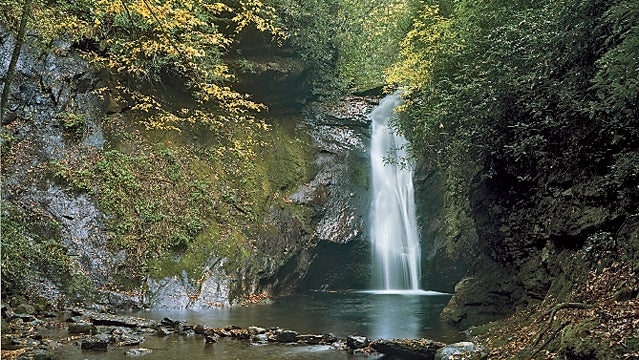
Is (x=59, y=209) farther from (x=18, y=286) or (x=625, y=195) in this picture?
(x=625, y=195)

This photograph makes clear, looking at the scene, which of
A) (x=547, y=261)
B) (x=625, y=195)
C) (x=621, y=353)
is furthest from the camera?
(x=547, y=261)

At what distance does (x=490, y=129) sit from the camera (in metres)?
8.31

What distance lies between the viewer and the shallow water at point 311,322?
6.90m

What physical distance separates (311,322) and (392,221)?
754 cm

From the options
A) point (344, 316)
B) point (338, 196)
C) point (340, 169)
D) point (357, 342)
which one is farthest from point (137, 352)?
point (340, 169)

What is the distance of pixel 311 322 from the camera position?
31.8 ft

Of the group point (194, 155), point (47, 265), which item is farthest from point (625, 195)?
point (194, 155)

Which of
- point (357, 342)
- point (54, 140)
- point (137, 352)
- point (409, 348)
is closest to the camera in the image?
point (137, 352)

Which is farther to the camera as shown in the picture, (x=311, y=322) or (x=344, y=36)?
(x=344, y=36)

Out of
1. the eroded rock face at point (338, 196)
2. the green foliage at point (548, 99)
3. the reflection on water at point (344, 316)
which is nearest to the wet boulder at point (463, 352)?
the reflection on water at point (344, 316)

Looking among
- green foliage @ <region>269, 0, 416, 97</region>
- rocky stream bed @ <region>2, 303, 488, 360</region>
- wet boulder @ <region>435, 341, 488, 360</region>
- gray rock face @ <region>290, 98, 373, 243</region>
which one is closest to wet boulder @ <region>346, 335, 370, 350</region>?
rocky stream bed @ <region>2, 303, 488, 360</region>

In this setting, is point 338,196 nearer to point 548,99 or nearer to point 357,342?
point 357,342

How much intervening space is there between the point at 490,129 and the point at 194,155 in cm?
854

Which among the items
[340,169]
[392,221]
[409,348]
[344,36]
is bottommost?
[409,348]
